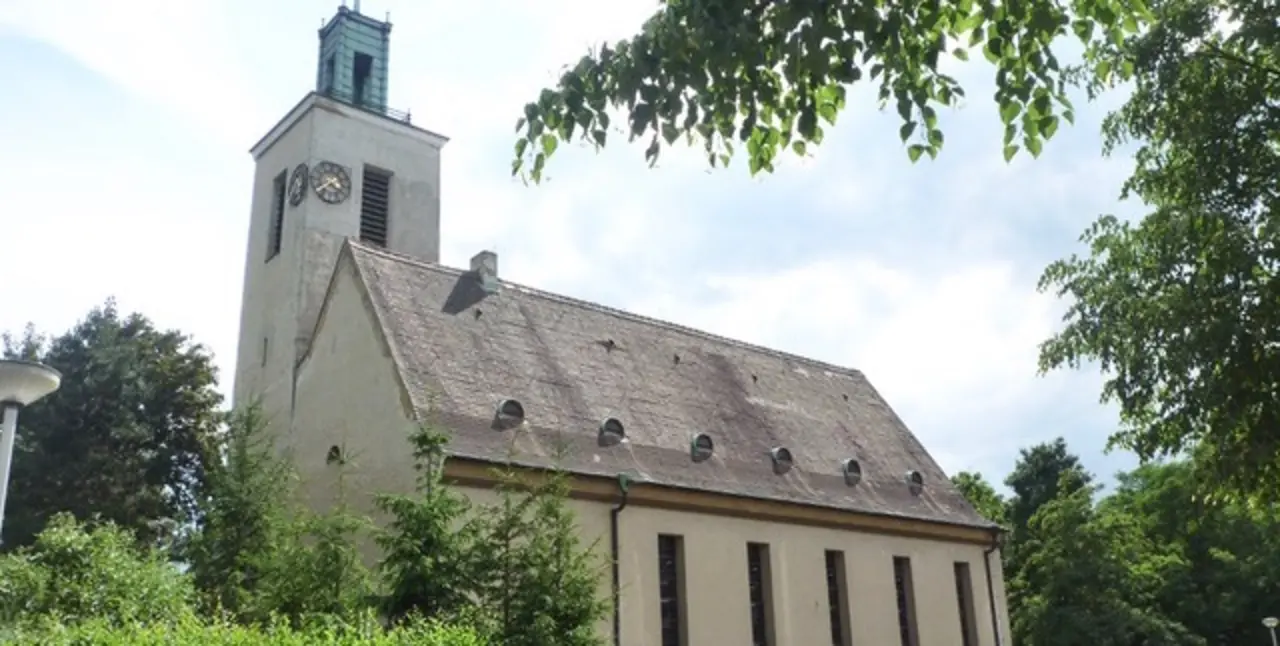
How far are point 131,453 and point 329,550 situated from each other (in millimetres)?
18375

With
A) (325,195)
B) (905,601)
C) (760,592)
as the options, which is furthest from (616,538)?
(325,195)

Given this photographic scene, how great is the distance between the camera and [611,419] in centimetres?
2170

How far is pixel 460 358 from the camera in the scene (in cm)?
2089

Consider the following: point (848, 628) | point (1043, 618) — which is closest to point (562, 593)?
point (848, 628)

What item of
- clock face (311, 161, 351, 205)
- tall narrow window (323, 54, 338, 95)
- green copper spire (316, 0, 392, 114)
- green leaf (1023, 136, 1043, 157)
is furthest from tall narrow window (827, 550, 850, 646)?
tall narrow window (323, 54, 338, 95)

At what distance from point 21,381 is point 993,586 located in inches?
885

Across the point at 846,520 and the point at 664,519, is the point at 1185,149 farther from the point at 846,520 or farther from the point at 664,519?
the point at 846,520

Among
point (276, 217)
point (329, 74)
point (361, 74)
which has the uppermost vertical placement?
point (361, 74)

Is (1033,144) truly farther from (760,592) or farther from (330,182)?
(330,182)

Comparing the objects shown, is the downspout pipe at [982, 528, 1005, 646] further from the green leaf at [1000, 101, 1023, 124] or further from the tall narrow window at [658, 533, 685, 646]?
the green leaf at [1000, 101, 1023, 124]

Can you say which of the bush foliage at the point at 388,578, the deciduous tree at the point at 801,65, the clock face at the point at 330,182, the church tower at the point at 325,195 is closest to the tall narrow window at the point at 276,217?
the church tower at the point at 325,195

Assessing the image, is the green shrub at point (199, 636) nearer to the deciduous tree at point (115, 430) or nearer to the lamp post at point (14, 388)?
the lamp post at point (14, 388)

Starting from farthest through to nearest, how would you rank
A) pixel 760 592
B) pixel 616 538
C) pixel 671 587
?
pixel 760 592 < pixel 671 587 < pixel 616 538

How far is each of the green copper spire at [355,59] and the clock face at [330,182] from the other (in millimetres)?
3093
